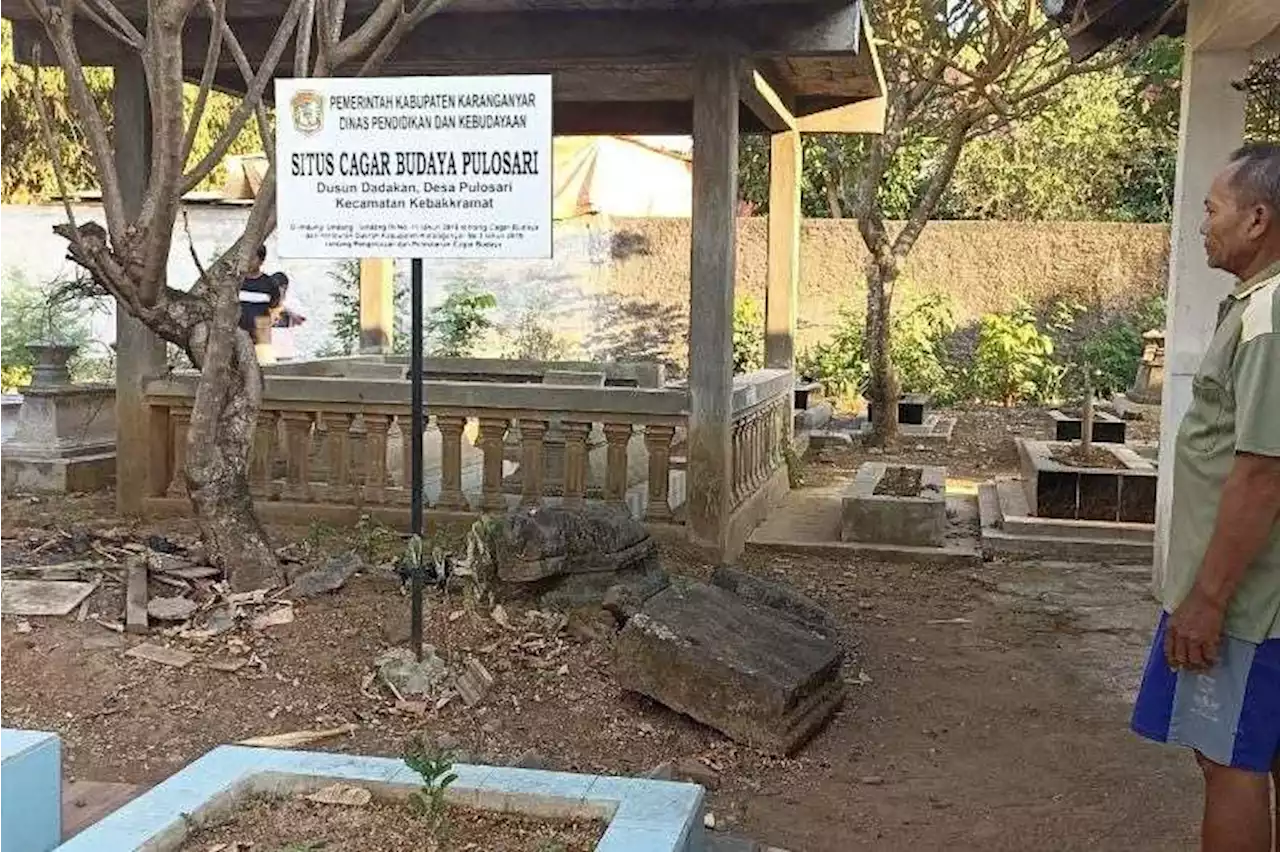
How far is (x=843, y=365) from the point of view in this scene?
15.8 m

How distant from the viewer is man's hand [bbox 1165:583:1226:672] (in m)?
Result: 2.72

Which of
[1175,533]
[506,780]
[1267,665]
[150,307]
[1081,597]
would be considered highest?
[150,307]

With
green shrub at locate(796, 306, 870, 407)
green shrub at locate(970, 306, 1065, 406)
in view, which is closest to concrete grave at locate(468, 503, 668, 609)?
green shrub at locate(796, 306, 870, 407)

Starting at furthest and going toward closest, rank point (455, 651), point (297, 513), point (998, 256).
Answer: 1. point (998, 256)
2. point (297, 513)
3. point (455, 651)

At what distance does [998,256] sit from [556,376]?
334 inches

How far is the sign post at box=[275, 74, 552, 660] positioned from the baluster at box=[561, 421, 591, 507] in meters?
2.88

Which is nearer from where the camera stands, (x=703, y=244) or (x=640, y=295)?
(x=703, y=244)

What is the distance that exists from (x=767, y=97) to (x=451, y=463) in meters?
3.28

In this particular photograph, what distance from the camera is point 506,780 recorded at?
9.96ft

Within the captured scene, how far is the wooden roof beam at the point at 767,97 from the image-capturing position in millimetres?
7997

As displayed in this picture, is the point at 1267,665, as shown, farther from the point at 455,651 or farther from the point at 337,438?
the point at 337,438

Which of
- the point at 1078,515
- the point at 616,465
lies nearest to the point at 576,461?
the point at 616,465

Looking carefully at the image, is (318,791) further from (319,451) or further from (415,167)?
(319,451)

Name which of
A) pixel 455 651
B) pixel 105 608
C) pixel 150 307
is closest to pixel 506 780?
pixel 455 651
